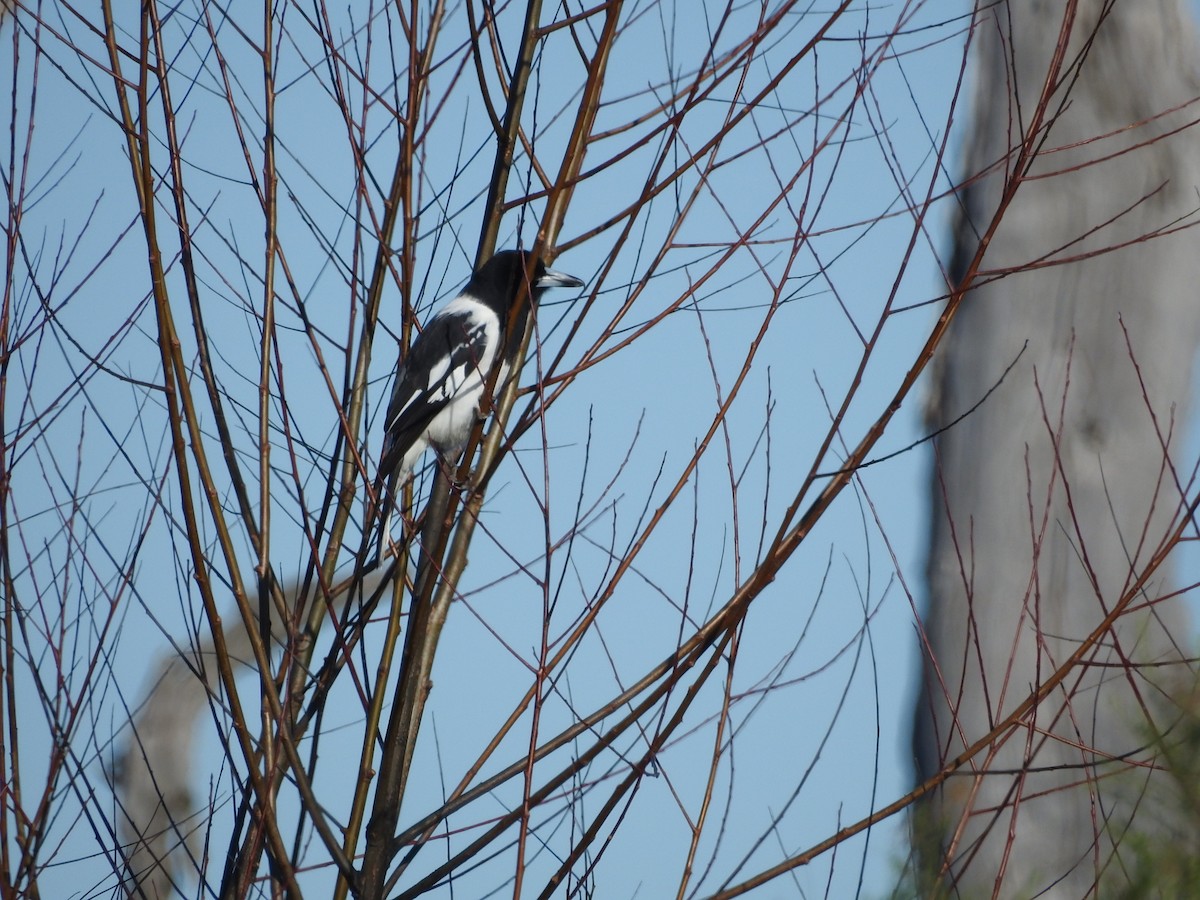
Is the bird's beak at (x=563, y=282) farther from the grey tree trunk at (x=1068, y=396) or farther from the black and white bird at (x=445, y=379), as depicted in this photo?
the grey tree trunk at (x=1068, y=396)

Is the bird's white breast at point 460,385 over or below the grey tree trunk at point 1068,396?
over

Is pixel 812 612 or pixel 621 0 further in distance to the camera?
pixel 812 612

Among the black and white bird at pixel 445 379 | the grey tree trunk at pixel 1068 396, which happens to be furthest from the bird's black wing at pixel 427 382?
the grey tree trunk at pixel 1068 396

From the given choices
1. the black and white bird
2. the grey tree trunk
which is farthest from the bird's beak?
the grey tree trunk

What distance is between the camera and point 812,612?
6.12 feet

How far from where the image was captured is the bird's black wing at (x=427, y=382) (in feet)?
11.8

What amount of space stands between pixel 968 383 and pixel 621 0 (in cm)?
339

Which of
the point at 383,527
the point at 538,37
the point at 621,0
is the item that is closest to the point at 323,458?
the point at 383,527

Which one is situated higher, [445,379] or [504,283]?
[504,283]

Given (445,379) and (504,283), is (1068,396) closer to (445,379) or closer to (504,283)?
(504,283)

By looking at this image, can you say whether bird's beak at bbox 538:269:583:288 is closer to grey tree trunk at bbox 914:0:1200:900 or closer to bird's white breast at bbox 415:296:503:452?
bird's white breast at bbox 415:296:503:452

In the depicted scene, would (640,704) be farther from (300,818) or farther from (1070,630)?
(1070,630)

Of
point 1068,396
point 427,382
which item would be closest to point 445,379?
point 427,382

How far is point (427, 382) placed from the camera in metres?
3.60
